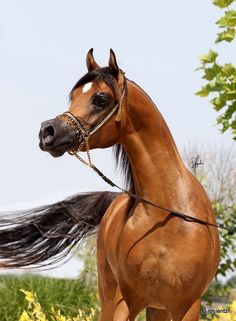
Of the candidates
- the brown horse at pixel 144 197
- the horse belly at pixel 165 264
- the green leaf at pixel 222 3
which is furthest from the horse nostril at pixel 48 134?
the green leaf at pixel 222 3

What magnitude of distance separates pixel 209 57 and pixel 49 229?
1872 millimetres

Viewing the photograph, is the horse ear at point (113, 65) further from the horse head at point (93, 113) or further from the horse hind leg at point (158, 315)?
the horse hind leg at point (158, 315)

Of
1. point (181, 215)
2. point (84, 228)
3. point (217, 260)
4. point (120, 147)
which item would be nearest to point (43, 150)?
point (120, 147)

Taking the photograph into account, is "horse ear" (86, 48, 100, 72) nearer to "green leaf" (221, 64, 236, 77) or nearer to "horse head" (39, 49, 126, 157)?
"horse head" (39, 49, 126, 157)

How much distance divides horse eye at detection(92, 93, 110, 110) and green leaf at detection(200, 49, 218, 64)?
5.27 feet

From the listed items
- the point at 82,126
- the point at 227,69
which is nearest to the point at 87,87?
the point at 82,126

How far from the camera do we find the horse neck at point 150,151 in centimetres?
408

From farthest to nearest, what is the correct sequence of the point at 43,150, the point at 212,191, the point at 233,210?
1. the point at 212,191
2. the point at 233,210
3. the point at 43,150

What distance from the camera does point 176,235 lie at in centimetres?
408

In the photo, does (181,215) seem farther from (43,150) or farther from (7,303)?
(7,303)

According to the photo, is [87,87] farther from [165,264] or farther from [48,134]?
[165,264]

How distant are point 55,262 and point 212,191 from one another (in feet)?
16.2

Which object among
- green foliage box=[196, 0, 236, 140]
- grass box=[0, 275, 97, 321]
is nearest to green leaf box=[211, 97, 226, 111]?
green foliage box=[196, 0, 236, 140]

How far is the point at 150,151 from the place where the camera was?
4.12 m
